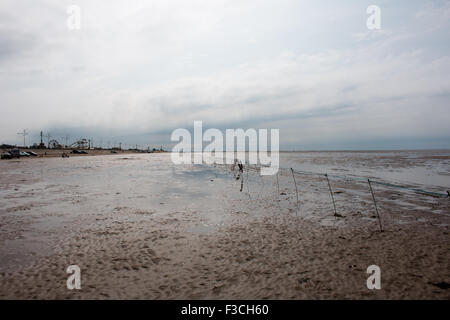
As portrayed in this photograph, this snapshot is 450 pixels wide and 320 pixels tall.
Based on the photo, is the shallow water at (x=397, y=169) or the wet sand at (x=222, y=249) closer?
the wet sand at (x=222, y=249)

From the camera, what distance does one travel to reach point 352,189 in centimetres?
2100

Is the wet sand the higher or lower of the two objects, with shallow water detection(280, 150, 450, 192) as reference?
lower

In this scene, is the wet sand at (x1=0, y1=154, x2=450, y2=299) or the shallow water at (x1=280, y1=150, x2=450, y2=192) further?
the shallow water at (x1=280, y1=150, x2=450, y2=192)

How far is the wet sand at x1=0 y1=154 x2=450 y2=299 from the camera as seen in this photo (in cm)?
605

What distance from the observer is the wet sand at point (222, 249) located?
238 inches

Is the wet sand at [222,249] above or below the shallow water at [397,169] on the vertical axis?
below

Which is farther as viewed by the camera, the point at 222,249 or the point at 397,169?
the point at 397,169

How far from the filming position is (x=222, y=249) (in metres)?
8.60

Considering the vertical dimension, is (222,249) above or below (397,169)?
below
